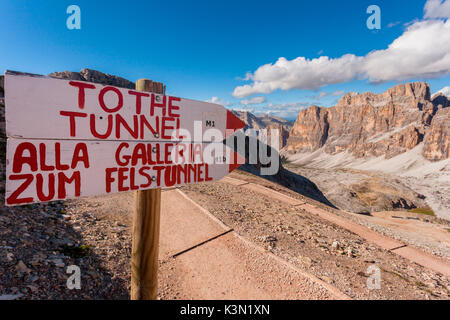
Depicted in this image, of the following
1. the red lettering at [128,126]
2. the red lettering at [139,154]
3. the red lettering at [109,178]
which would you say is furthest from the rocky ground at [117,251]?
the red lettering at [128,126]

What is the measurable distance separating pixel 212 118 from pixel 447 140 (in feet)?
504

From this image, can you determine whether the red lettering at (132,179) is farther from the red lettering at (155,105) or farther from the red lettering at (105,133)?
the red lettering at (155,105)

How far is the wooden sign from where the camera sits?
6.20 ft

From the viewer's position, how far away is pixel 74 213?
6.76 m

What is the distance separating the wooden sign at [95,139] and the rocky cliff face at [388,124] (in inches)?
6000

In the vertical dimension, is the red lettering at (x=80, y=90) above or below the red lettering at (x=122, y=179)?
above

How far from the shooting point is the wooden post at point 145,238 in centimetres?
268

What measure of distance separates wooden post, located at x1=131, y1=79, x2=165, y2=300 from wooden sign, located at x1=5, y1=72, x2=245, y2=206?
193 mm

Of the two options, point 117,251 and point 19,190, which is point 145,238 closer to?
point 19,190

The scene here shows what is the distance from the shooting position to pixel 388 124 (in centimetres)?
15225
